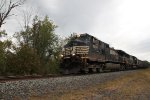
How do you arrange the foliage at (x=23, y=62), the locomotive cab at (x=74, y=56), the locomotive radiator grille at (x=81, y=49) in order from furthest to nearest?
the foliage at (x=23, y=62), the locomotive radiator grille at (x=81, y=49), the locomotive cab at (x=74, y=56)

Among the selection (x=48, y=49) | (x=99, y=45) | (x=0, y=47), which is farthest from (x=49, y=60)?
(x=99, y=45)

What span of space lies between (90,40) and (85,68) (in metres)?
3.12

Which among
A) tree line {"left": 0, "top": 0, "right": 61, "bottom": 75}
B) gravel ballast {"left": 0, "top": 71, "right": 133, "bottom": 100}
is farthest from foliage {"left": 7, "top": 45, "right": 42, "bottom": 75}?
gravel ballast {"left": 0, "top": 71, "right": 133, "bottom": 100}

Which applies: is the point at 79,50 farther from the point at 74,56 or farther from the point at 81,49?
the point at 74,56

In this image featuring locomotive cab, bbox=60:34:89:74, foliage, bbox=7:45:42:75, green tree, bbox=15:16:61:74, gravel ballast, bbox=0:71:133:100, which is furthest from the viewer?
green tree, bbox=15:16:61:74

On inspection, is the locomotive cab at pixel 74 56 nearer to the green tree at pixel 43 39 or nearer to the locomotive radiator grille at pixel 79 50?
the locomotive radiator grille at pixel 79 50

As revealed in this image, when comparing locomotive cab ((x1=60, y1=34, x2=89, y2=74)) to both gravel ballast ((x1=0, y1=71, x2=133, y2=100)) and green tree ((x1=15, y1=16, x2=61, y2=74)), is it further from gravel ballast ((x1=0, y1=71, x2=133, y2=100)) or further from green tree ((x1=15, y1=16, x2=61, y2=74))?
green tree ((x1=15, y1=16, x2=61, y2=74))

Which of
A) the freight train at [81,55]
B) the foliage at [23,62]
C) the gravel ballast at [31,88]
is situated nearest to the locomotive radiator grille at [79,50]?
the freight train at [81,55]

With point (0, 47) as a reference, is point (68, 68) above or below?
below

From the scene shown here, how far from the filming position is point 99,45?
A: 29.8 metres

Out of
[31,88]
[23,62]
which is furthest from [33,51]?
[31,88]

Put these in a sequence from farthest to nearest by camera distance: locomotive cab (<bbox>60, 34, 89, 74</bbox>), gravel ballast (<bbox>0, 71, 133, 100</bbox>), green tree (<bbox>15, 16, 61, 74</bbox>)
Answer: green tree (<bbox>15, 16, 61, 74</bbox>), locomotive cab (<bbox>60, 34, 89, 74</bbox>), gravel ballast (<bbox>0, 71, 133, 100</bbox>)

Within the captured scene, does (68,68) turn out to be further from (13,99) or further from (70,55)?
(13,99)

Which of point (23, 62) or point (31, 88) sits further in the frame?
point (23, 62)
